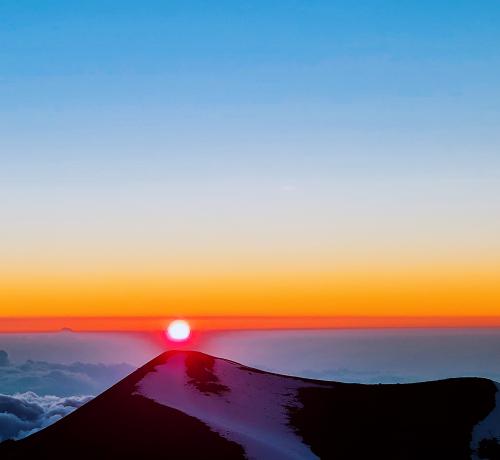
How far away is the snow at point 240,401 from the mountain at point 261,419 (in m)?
0.11

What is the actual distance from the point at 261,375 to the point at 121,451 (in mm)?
27178

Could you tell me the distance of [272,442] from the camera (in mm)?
60188

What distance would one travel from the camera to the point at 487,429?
2608 inches

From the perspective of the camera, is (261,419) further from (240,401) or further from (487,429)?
(487,429)

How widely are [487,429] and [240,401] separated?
78.3 feet

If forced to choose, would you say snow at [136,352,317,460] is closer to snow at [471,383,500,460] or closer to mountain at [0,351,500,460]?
mountain at [0,351,500,460]

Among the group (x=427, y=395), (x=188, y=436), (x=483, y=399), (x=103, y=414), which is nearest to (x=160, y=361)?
(x=103, y=414)

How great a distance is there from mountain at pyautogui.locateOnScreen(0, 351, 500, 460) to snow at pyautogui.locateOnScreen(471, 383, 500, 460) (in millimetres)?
98

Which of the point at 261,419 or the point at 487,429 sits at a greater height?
the point at 261,419

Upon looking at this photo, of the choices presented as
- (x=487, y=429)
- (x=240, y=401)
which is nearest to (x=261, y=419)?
(x=240, y=401)

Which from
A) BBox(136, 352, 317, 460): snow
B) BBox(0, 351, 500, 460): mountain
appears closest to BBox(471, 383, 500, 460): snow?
BBox(0, 351, 500, 460): mountain

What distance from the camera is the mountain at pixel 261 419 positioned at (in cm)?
5662

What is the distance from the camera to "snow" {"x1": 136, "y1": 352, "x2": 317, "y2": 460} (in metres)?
59.5

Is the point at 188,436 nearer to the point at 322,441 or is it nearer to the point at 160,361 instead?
the point at 322,441
